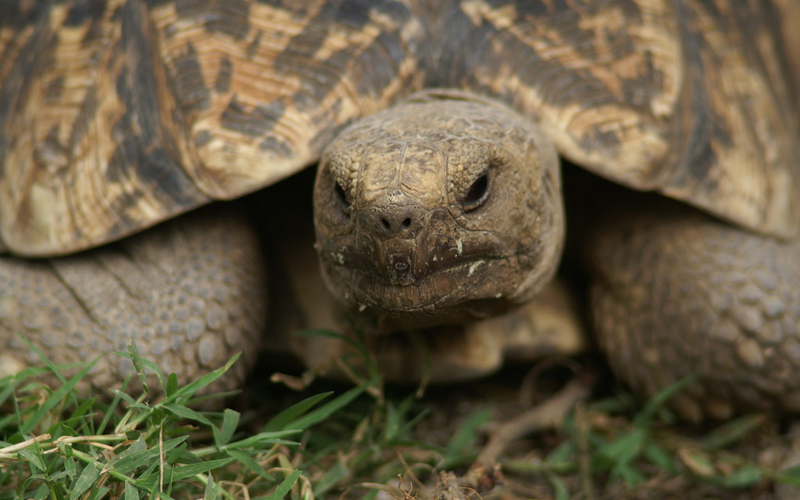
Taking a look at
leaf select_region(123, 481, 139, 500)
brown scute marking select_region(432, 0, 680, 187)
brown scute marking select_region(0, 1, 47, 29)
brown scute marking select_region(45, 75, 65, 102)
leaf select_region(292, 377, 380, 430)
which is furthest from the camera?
brown scute marking select_region(0, 1, 47, 29)

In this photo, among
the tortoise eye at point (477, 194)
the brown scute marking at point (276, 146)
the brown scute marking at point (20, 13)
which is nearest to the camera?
the tortoise eye at point (477, 194)

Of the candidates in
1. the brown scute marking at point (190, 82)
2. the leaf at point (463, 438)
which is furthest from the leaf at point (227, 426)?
the brown scute marking at point (190, 82)

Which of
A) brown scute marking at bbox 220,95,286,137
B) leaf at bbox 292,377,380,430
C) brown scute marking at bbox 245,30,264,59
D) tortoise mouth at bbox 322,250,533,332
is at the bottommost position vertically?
leaf at bbox 292,377,380,430

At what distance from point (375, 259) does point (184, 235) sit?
0.80m

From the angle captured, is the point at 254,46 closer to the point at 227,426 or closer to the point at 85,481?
the point at 227,426

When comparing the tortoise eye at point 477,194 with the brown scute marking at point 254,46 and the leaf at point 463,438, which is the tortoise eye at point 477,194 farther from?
the brown scute marking at point 254,46

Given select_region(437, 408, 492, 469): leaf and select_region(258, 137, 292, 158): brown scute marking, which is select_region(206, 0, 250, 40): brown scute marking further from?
select_region(437, 408, 492, 469): leaf

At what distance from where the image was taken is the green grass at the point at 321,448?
1.38 meters

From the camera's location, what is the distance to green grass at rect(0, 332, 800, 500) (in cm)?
138

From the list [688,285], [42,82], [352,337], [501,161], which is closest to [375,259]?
[501,161]

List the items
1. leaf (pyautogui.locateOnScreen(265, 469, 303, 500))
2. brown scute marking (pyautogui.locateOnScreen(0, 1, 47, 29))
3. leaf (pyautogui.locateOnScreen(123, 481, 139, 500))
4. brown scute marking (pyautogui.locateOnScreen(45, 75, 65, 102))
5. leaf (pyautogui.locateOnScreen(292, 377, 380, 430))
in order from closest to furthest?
leaf (pyautogui.locateOnScreen(123, 481, 139, 500)) < leaf (pyautogui.locateOnScreen(265, 469, 303, 500)) < leaf (pyautogui.locateOnScreen(292, 377, 380, 430)) < brown scute marking (pyautogui.locateOnScreen(45, 75, 65, 102)) < brown scute marking (pyautogui.locateOnScreen(0, 1, 47, 29))

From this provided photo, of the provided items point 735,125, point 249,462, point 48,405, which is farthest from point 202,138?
point 735,125

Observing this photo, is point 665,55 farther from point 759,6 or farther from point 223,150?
point 223,150

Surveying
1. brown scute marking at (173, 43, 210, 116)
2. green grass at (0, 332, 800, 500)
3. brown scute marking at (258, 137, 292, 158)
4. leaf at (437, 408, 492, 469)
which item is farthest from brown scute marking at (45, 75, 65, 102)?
leaf at (437, 408, 492, 469)
